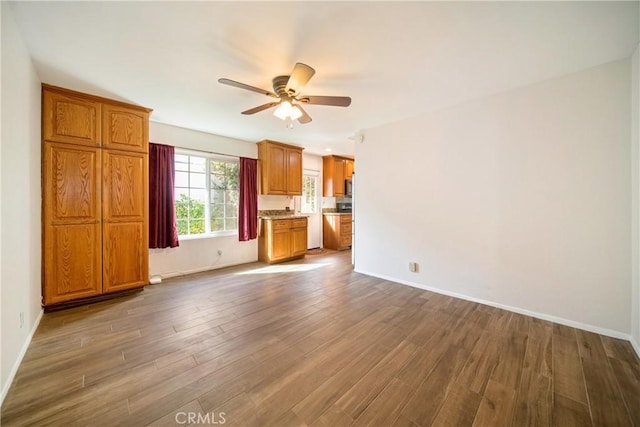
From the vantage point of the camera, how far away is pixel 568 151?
234 cm

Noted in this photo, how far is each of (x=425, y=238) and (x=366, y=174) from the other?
56.0 inches

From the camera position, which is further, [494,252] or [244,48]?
[494,252]

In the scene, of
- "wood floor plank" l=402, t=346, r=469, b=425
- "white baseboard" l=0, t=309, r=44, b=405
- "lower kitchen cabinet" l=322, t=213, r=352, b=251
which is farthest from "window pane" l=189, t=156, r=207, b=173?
"wood floor plank" l=402, t=346, r=469, b=425

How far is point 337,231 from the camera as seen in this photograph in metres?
6.32

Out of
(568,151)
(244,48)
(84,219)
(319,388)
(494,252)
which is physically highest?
(244,48)

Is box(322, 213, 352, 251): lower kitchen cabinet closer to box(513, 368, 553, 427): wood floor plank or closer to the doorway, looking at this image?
the doorway

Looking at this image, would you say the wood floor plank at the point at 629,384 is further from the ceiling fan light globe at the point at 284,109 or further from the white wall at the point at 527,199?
the ceiling fan light globe at the point at 284,109

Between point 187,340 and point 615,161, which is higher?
point 615,161

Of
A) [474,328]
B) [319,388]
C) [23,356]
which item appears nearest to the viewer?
[319,388]

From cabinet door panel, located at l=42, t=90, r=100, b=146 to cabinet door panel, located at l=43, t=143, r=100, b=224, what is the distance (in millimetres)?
101

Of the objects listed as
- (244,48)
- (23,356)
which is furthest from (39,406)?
(244,48)

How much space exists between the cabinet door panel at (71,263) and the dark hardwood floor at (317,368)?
0.25 metres

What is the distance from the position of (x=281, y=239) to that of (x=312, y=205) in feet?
5.89

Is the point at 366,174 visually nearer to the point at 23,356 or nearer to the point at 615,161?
the point at 615,161
